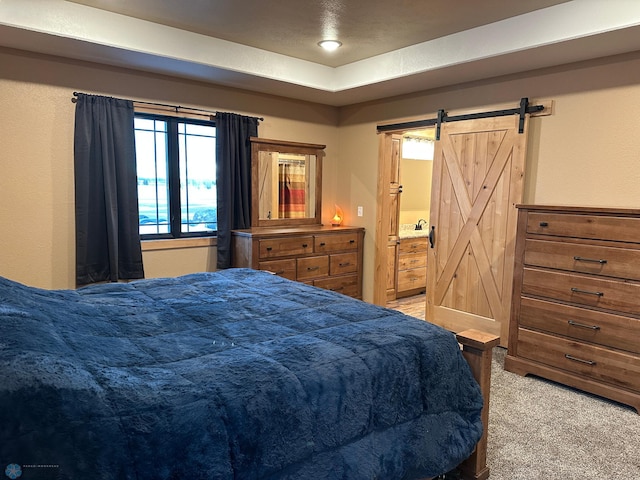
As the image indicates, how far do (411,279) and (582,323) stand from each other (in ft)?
9.73

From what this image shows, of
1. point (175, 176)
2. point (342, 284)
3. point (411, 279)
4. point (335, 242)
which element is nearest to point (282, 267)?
point (335, 242)

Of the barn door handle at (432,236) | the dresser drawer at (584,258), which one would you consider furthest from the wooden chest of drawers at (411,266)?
the dresser drawer at (584,258)

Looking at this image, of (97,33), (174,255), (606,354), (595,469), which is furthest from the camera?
(174,255)

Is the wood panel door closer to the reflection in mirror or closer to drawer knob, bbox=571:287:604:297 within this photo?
drawer knob, bbox=571:287:604:297

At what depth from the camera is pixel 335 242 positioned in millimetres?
4910

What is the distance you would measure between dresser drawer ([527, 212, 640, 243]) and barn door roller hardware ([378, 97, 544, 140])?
1.02 metres

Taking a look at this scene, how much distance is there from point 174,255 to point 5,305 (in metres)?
2.70

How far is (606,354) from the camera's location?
2922mm

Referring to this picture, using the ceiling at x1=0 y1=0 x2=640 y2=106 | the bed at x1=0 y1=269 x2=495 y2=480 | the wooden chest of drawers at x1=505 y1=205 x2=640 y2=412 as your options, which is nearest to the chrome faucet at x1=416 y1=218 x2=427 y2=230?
the ceiling at x1=0 y1=0 x2=640 y2=106

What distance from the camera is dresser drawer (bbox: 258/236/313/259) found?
14.1 ft

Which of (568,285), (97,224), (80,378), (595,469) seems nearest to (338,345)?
(80,378)

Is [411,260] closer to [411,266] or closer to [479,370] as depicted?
[411,266]

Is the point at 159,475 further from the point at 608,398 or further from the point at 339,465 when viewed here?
the point at 608,398

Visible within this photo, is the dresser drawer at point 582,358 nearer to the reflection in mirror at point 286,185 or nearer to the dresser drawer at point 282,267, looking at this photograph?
the dresser drawer at point 282,267
